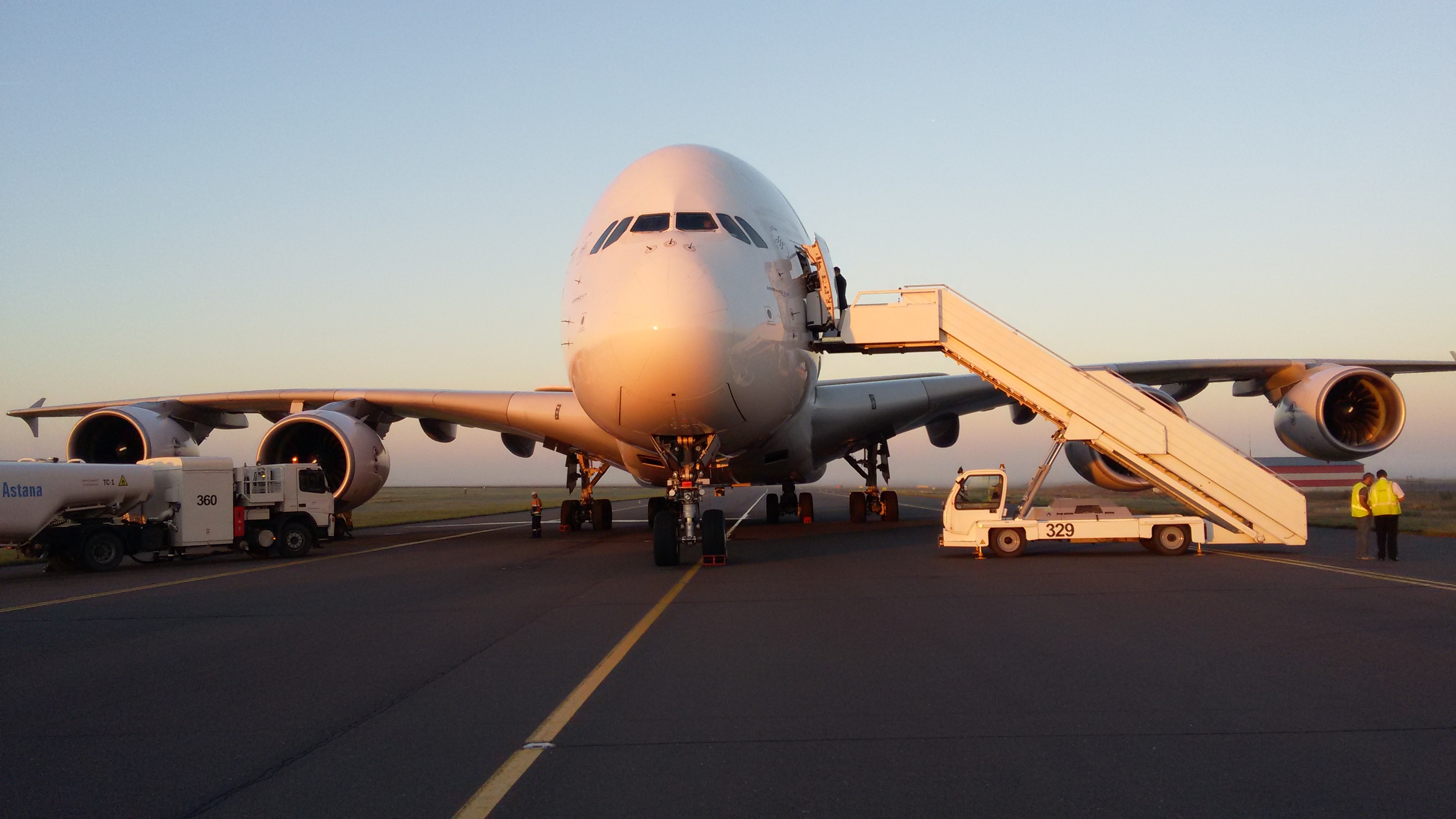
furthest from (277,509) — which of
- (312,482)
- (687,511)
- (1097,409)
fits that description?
(1097,409)

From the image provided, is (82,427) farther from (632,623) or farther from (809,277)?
(632,623)

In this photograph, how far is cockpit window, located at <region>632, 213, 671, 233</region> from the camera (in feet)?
39.1

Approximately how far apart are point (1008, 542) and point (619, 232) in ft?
20.7

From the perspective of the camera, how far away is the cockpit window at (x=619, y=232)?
12031 millimetres

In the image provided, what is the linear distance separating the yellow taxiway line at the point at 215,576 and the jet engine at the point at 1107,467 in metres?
11.4

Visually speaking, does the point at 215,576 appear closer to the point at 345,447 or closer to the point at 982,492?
the point at 345,447

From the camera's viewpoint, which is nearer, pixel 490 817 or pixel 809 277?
pixel 490 817

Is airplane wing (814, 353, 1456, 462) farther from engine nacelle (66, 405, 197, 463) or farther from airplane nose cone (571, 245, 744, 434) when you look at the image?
engine nacelle (66, 405, 197, 463)

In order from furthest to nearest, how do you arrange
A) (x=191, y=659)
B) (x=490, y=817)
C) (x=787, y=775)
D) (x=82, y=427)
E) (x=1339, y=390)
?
1. (x=82, y=427)
2. (x=1339, y=390)
3. (x=191, y=659)
4. (x=787, y=775)
5. (x=490, y=817)

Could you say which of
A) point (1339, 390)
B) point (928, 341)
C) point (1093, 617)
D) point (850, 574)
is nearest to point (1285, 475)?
point (1339, 390)

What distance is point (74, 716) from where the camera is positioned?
17.6 ft

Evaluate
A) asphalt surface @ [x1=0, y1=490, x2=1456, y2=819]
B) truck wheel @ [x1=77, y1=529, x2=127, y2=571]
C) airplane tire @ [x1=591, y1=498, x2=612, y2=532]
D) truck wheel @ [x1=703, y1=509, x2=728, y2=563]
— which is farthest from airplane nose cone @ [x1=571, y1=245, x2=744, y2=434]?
airplane tire @ [x1=591, y1=498, x2=612, y2=532]

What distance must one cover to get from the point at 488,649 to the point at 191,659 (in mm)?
1978

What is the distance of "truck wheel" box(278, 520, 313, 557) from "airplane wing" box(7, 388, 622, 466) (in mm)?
2989
